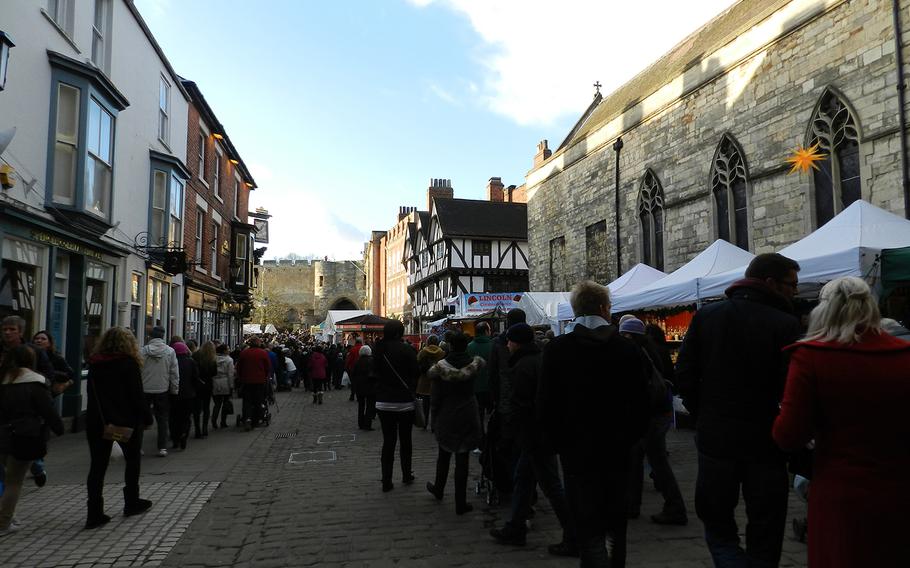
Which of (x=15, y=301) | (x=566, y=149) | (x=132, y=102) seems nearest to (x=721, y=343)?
(x=15, y=301)

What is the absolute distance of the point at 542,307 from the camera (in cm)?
1537

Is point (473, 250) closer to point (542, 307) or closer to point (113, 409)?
point (542, 307)

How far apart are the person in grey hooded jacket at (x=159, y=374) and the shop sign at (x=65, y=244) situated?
9.18 ft

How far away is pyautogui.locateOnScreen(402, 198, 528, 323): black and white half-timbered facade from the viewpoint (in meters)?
35.9

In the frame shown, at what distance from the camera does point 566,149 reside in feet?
76.6

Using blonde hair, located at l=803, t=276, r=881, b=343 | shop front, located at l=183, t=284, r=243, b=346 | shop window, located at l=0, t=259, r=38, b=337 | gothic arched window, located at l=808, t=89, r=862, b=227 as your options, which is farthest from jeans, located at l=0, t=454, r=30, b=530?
gothic arched window, located at l=808, t=89, r=862, b=227

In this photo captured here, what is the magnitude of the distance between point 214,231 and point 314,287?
4645cm

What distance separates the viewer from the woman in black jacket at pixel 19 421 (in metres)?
4.68

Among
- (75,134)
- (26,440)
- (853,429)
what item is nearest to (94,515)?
(26,440)

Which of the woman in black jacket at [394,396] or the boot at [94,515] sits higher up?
the woman in black jacket at [394,396]

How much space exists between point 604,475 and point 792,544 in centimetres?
228

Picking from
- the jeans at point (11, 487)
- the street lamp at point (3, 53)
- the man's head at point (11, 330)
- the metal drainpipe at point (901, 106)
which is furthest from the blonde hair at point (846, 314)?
the metal drainpipe at point (901, 106)

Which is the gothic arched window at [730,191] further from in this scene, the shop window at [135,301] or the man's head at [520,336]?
the shop window at [135,301]

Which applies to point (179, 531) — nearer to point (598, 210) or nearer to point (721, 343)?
point (721, 343)
